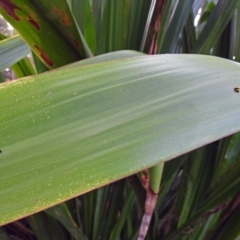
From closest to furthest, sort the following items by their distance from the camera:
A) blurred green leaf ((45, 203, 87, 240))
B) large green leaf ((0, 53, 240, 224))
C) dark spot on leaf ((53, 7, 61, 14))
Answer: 1. large green leaf ((0, 53, 240, 224))
2. dark spot on leaf ((53, 7, 61, 14))
3. blurred green leaf ((45, 203, 87, 240))

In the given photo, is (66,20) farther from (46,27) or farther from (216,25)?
(216,25)

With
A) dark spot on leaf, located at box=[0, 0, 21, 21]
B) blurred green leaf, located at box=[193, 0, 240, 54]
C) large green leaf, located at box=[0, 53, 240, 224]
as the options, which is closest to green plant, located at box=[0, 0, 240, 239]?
large green leaf, located at box=[0, 53, 240, 224]

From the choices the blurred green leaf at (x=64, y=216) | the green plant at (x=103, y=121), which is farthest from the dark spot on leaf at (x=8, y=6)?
the blurred green leaf at (x=64, y=216)

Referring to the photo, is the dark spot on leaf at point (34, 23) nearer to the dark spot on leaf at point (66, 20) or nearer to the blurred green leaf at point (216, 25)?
the dark spot on leaf at point (66, 20)

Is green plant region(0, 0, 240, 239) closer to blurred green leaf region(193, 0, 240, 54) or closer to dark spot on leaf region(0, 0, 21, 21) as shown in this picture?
dark spot on leaf region(0, 0, 21, 21)

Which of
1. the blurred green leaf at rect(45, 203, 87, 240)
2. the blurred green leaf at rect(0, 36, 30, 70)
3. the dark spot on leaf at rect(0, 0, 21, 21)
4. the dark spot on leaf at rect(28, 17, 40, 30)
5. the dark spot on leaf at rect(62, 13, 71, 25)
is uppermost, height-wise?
the dark spot on leaf at rect(0, 0, 21, 21)

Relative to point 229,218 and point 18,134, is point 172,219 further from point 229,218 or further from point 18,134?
point 18,134

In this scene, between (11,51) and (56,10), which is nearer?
(56,10)

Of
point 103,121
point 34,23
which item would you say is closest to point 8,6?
point 34,23
